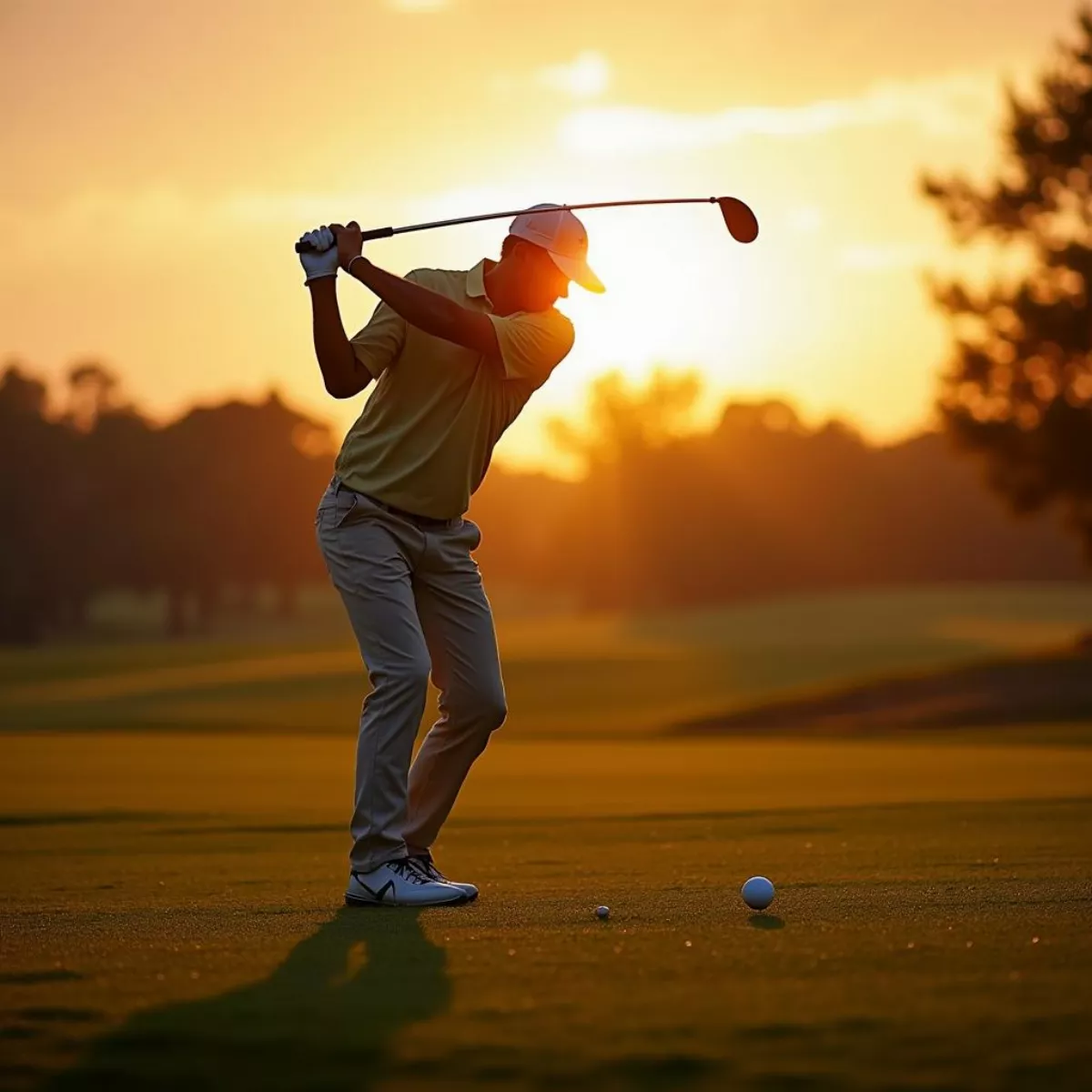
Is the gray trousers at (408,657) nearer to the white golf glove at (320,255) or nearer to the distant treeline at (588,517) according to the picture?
the white golf glove at (320,255)

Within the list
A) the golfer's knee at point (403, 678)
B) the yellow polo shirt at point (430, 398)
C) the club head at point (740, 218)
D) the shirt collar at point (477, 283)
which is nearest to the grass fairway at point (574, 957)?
the golfer's knee at point (403, 678)

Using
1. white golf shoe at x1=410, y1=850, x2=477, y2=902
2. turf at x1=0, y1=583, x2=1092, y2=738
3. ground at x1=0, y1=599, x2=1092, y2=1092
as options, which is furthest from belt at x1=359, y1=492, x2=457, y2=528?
turf at x1=0, y1=583, x2=1092, y2=738

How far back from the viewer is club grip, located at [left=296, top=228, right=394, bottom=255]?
6.47 meters

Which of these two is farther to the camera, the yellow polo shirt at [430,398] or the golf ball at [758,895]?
the yellow polo shirt at [430,398]

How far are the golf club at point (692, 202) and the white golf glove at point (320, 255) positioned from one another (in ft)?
0.75

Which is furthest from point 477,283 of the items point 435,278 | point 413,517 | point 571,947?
point 571,947

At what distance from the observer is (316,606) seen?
8512cm

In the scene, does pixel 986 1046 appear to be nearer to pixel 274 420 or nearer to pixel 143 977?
pixel 143 977

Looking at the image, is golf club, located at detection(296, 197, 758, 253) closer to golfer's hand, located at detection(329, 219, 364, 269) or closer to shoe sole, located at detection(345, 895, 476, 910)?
golfer's hand, located at detection(329, 219, 364, 269)

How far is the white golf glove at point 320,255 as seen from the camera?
6441mm

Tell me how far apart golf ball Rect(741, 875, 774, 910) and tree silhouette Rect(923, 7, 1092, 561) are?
102 ft

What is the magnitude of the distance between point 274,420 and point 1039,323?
159 feet

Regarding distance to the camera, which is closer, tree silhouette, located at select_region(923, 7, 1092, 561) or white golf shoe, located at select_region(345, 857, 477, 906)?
white golf shoe, located at select_region(345, 857, 477, 906)

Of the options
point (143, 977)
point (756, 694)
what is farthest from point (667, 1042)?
point (756, 694)
